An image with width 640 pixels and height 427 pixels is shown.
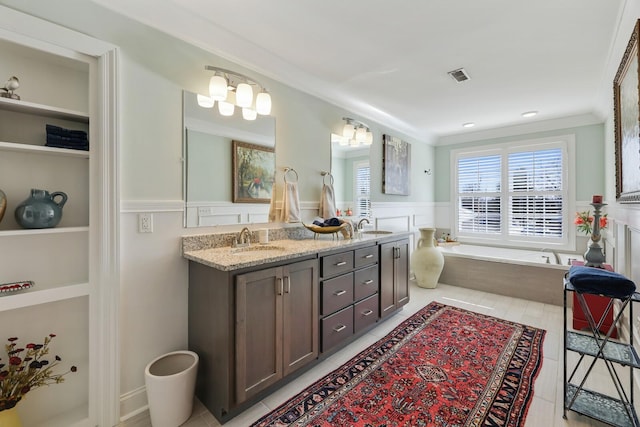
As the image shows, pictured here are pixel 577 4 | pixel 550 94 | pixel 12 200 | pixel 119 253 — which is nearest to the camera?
pixel 12 200

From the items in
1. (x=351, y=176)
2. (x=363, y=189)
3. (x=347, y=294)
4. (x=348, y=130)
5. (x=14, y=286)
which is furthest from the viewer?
(x=363, y=189)

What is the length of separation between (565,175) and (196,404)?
17.1 feet

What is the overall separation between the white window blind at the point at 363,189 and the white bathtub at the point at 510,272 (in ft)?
5.48

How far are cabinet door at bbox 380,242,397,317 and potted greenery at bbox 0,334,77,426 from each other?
2.29 m

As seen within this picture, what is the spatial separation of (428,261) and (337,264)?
7.22 ft

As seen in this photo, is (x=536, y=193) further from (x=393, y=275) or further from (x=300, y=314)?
(x=300, y=314)

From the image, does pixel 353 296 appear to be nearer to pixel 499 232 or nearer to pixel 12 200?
pixel 12 200

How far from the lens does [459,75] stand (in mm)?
2680

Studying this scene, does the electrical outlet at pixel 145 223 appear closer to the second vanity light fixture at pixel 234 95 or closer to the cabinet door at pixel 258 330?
the cabinet door at pixel 258 330

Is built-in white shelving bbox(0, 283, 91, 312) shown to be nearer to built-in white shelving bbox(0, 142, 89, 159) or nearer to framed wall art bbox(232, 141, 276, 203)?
built-in white shelving bbox(0, 142, 89, 159)

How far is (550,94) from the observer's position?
10.4 ft

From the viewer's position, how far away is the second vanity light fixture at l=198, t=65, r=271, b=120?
1.96 meters

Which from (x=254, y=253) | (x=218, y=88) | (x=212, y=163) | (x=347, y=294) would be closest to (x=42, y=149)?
(x=212, y=163)

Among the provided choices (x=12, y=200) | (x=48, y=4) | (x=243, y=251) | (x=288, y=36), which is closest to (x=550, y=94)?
(x=288, y=36)
